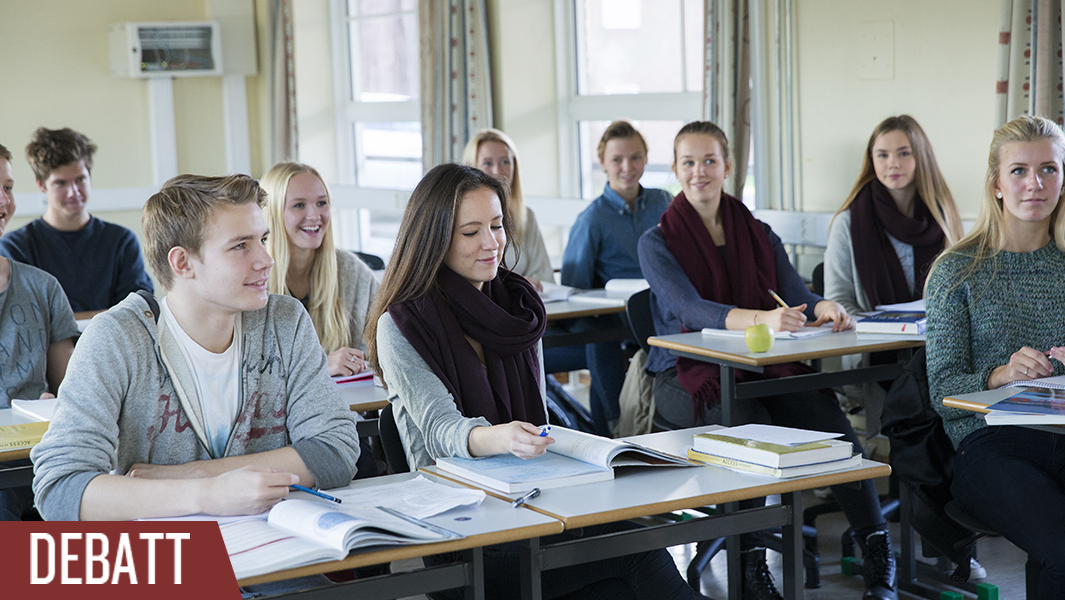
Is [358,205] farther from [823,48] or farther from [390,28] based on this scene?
[823,48]

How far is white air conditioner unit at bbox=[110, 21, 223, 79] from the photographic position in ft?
24.3

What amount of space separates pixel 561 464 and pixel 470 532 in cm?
36

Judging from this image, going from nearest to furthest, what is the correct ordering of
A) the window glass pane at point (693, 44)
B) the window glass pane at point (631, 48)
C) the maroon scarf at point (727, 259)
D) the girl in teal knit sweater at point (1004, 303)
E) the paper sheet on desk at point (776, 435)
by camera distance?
the paper sheet on desk at point (776, 435)
the girl in teal knit sweater at point (1004, 303)
the maroon scarf at point (727, 259)
the window glass pane at point (693, 44)
the window glass pane at point (631, 48)

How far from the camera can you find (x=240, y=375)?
1.95 m

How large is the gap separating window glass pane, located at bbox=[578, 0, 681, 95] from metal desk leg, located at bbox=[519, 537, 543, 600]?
13.1ft

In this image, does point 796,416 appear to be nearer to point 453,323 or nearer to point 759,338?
point 759,338

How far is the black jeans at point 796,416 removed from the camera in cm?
304

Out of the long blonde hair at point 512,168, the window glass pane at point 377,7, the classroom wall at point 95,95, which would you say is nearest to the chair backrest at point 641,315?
the long blonde hair at point 512,168

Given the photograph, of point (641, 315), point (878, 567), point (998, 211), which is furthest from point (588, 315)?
point (998, 211)

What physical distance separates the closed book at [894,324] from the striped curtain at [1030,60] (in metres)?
0.92

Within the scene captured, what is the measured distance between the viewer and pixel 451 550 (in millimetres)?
1599

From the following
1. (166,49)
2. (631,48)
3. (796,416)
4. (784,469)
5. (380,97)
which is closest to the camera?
(784,469)

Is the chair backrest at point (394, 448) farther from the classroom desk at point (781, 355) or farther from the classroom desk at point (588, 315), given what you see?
the classroom desk at point (588, 315)

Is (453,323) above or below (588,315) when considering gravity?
above
